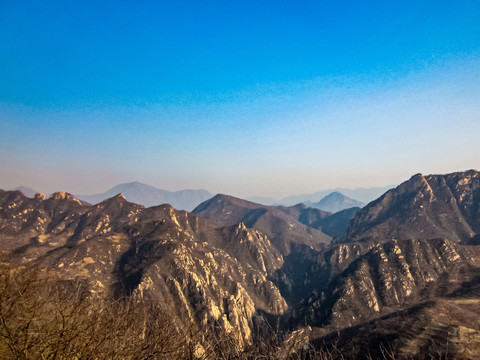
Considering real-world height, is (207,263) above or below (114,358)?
below

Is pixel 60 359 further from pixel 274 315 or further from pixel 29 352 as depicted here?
pixel 274 315

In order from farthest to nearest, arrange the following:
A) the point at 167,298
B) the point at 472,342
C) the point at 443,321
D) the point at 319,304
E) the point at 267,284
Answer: the point at 267,284, the point at 319,304, the point at 167,298, the point at 443,321, the point at 472,342

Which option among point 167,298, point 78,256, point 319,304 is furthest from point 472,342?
point 78,256

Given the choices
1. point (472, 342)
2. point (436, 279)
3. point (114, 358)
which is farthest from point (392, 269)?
point (114, 358)

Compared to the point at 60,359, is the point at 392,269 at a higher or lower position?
lower

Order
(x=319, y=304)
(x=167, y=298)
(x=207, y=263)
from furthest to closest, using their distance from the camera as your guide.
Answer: (x=207, y=263)
(x=319, y=304)
(x=167, y=298)

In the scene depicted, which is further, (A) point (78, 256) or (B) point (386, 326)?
(A) point (78, 256)

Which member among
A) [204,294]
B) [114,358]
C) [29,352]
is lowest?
[204,294]

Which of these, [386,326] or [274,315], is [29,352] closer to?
[386,326]

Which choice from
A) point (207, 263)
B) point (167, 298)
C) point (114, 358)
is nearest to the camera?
point (114, 358)
